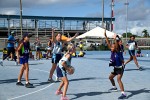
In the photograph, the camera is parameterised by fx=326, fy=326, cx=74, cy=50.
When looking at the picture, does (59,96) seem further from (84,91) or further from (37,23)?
(37,23)

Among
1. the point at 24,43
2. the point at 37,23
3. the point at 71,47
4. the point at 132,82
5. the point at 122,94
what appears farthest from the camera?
the point at 37,23

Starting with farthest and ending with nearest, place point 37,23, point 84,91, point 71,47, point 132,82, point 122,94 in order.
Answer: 1. point 37,23
2. point 132,82
3. point 84,91
4. point 122,94
5. point 71,47

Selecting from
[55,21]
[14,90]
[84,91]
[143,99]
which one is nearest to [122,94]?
[143,99]

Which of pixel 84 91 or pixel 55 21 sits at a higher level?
pixel 55 21

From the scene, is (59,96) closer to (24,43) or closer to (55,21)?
(24,43)

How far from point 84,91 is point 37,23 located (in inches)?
2239

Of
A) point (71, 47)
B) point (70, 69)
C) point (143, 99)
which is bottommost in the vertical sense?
point (143, 99)

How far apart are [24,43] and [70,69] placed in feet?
8.99

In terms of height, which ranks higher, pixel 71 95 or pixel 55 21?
pixel 55 21

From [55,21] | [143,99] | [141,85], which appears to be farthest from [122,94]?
[55,21]

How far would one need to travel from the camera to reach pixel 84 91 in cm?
987

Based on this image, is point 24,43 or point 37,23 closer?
point 24,43

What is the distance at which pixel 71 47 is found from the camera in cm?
834

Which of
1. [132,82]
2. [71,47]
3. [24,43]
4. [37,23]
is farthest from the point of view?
[37,23]
